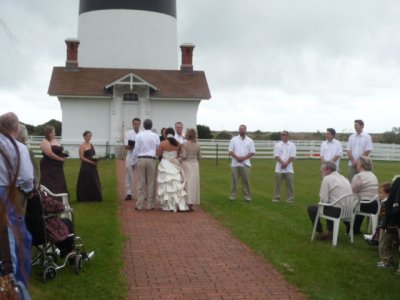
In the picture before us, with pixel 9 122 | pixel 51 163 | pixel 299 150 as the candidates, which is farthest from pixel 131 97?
pixel 9 122

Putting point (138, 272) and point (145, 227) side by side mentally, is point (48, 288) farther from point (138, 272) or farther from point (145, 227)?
point (145, 227)

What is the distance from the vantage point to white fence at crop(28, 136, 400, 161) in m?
33.5

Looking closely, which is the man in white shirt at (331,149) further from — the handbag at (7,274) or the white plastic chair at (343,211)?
the handbag at (7,274)

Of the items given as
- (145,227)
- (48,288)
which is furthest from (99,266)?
(145,227)

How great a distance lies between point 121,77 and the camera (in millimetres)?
34062

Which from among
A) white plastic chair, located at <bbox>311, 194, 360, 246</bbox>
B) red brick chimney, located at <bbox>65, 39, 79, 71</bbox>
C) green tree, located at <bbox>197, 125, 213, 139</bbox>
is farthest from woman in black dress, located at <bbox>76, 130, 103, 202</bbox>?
green tree, located at <bbox>197, 125, 213, 139</bbox>

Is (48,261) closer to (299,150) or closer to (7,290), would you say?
(7,290)

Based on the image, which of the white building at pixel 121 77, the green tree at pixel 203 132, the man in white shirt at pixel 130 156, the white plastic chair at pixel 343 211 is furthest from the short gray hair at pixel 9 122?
the green tree at pixel 203 132

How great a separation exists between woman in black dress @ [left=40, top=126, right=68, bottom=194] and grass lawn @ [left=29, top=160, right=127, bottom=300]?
81 cm

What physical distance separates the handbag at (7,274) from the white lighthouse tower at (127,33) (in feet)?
101

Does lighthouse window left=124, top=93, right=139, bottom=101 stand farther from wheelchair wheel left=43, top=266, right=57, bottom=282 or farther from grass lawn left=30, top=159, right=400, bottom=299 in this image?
wheelchair wheel left=43, top=266, right=57, bottom=282

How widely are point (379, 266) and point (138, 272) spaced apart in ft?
10.5

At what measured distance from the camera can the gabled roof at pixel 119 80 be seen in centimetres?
3356

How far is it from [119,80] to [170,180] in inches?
783
